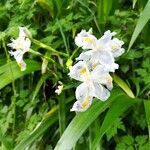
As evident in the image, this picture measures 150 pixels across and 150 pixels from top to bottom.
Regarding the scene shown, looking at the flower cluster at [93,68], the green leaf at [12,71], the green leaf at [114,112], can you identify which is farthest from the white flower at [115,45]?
the green leaf at [12,71]

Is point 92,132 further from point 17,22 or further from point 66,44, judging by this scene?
point 17,22

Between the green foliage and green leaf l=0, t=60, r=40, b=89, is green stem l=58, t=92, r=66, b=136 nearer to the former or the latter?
the green foliage

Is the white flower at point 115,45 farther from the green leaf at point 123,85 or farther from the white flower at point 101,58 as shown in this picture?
the green leaf at point 123,85

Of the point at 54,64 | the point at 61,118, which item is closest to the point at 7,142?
the point at 61,118

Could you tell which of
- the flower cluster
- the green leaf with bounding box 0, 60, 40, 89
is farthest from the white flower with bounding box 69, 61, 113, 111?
the green leaf with bounding box 0, 60, 40, 89

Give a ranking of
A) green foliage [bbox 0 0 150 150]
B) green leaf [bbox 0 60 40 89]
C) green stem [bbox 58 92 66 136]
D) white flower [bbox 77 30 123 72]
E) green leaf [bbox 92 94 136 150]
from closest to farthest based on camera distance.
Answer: white flower [bbox 77 30 123 72] → green leaf [bbox 92 94 136 150] → green foliage [bbox 0 0 150 150] → green stem [bbox 58 92 66 136] → green leaf [bbox 0 60 40 89]

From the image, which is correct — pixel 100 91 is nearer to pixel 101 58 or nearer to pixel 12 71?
pixel 101 58
